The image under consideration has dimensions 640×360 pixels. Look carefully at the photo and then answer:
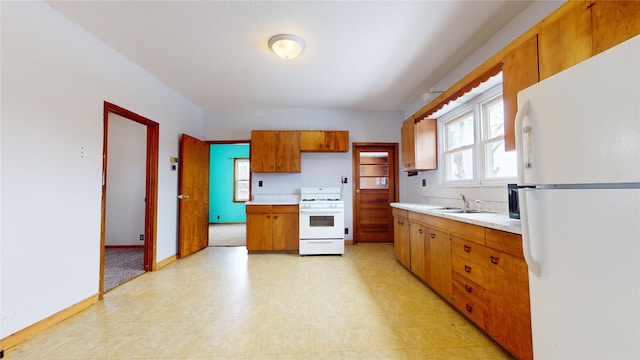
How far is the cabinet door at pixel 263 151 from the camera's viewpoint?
13.8ft

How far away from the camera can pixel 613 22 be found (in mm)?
1160

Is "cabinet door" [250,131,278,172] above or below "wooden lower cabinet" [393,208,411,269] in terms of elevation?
above

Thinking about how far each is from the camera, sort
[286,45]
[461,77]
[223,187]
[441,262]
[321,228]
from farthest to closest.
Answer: [223,187], [321,228], [461,77], [286,45], [441,262]

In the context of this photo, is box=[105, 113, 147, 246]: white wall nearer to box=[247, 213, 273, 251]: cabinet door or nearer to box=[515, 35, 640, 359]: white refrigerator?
box=[247, 213, 273, 251]: cabinet door

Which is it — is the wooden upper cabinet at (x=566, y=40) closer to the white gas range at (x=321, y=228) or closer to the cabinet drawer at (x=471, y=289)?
the cabinet drawer at (x=471, y=289)

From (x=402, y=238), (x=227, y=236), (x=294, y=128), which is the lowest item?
(x=227, y=236)

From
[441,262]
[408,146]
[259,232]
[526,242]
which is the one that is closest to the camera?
[526,242]

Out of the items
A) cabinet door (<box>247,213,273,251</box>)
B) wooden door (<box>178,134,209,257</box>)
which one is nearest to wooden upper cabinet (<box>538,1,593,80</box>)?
cabinet door (<box>247,213,273,251</box>)

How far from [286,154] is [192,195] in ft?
5.46

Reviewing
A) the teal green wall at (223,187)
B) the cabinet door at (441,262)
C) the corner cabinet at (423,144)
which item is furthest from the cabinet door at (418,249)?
the teal green wall at (223,187)

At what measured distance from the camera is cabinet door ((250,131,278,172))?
420cm

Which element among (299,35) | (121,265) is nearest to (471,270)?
(299,35)

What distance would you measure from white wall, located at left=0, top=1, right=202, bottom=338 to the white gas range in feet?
7.98

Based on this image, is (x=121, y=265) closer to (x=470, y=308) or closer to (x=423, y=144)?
(x=470, y=308)
